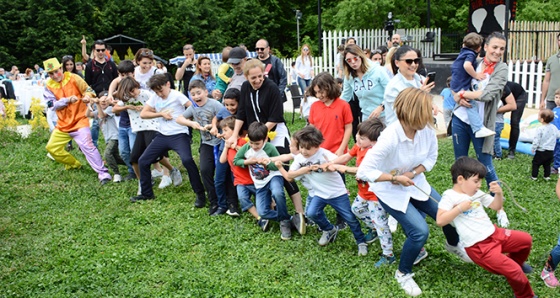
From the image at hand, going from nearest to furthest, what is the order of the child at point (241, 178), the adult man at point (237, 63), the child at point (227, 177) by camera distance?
the child at point (241, 178) → the child at point (227, 177) → the adult man at point (237, 63)

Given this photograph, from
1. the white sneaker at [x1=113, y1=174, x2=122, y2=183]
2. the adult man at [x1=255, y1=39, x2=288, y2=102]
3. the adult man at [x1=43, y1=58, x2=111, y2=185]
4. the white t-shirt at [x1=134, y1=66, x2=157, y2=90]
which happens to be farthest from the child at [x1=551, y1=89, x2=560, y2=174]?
the adult man at [x1=43, y1=58, x2=111, y2=185]

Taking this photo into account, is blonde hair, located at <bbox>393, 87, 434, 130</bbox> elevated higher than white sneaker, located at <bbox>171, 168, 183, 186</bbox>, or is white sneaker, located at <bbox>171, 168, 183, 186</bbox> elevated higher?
blonde hair, located at <bbox>393, 87, 434, 130</bbox>

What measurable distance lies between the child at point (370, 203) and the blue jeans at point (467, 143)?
1.27m

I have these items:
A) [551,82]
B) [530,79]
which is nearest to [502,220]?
[551,82]

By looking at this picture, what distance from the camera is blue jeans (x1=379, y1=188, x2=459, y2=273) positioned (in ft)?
13.4

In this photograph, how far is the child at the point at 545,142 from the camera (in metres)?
7.12

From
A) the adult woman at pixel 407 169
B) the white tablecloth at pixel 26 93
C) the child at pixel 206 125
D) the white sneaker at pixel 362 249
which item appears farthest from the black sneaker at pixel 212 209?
the white tablecloth at pixel 26 93

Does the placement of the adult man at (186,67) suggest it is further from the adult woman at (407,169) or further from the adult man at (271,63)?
the adult woman at (407,169)

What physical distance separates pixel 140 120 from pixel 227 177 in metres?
1.81

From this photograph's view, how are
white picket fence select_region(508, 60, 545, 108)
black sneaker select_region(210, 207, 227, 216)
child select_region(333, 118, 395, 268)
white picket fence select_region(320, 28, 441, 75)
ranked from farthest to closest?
1. white picket fence select_region(320, 28, 441, 75)
2. white picket fence select_region(508, 60, 545, 108)
3. black sneaker select_region(210, 207, 227, 216)
4. child select_region(333, 118, 395, 268)

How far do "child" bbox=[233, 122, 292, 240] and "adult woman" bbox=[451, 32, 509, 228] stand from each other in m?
2.04

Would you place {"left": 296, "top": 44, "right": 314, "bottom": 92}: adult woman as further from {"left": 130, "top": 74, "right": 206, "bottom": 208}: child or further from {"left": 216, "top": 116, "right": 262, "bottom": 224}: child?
{"left": 216, "top": 116, "right": 262, "bottom": 224}: child

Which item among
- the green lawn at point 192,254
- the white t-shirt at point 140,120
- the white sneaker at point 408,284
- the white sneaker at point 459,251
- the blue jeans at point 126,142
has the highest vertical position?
the white t-shirt at point 140,120

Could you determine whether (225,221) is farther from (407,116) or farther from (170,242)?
(407,116)
